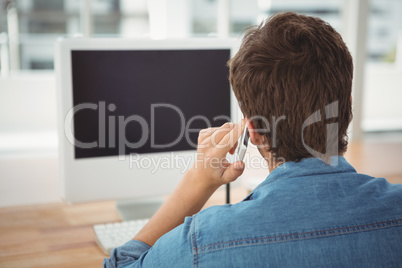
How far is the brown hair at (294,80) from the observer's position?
2.39 ft

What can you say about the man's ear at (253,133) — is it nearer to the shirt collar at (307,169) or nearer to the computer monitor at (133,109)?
the shirt collar at (307,169)

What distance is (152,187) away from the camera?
146cm

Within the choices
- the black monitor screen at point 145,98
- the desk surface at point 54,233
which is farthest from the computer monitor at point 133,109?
the desk surface at point 54,233

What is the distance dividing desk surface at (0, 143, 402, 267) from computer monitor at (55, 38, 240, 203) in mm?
103

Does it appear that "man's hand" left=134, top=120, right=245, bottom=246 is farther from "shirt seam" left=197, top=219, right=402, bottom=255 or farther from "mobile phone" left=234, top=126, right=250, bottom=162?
"shirt seam" left=197, top=219, right=402, bottom=255

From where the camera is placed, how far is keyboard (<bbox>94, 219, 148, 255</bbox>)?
3.98ft

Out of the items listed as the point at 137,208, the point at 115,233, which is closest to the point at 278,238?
the point at 115,233

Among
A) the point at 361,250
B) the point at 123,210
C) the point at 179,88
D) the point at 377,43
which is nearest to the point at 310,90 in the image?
the point at 361,250

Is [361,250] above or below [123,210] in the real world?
above

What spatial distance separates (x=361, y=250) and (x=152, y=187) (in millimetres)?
858

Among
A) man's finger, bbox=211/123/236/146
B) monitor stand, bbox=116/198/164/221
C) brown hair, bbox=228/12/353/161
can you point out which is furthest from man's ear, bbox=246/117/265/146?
monitor stand, bbox=116/198/164/221

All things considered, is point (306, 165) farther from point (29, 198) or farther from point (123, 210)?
point (29, 198)

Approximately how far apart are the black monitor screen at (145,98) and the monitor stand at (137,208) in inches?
8.2

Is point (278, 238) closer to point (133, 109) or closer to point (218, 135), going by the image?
point (218, 135)
